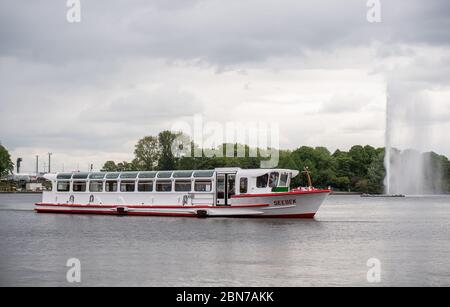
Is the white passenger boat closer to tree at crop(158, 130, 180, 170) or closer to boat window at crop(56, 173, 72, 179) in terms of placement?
boat window at crop(56, 173, 72, 179)

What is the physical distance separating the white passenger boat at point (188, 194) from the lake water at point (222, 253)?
4.73ft

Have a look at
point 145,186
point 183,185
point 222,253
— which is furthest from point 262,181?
point 222,253

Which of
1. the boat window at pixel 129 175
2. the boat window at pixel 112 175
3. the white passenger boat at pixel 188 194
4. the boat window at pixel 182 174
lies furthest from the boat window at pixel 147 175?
the boat window at pixel 112 175

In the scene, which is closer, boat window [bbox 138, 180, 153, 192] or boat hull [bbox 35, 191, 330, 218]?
boat hull [bbox 35, 191, 330, 218]

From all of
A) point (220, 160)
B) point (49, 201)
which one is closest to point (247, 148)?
point (220, 160)

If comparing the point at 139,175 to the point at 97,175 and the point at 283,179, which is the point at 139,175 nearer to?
the point at 97,175

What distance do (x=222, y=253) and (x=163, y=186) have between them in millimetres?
30039

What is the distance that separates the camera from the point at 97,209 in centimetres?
7600

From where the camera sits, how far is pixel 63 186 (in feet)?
263

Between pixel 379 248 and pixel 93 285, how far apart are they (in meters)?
21.7

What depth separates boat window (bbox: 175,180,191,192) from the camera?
69.8 meters

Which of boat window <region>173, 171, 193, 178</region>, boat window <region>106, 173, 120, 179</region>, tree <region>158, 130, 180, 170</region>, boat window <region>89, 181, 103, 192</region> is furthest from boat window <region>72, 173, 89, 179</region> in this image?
tree <region>158, 130, 180, 170</region>

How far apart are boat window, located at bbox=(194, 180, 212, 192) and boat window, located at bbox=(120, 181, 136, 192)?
8.36 m

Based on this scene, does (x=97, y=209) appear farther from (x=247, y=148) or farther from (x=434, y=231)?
(x=247, y=148)
